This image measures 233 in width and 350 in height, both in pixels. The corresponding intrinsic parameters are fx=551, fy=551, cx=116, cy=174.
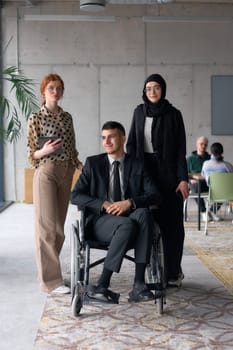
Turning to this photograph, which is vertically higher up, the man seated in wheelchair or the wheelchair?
the man seated in wheelchair

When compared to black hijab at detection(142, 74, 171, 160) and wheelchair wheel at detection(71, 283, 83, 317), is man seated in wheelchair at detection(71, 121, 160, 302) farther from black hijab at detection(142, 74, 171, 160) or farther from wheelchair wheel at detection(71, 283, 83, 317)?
black hijab at detection(142, 74, 171, 160)

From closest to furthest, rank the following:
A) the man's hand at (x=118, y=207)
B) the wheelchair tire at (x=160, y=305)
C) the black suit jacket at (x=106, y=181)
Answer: the wheelchair tire at (x=160, y=305) → the man's hand at (x=118, y=207) → the black suit jacket at (x=106, y=181)

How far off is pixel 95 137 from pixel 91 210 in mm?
6759

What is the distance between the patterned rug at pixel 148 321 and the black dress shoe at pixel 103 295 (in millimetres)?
48

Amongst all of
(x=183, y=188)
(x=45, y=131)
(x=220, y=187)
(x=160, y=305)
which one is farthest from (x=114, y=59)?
(x=160, y=305)

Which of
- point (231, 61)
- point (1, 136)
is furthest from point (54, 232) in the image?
point (231, 61)

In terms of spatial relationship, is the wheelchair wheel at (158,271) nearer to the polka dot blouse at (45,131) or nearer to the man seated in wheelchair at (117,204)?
the man seated in wheelchair at (117,204)

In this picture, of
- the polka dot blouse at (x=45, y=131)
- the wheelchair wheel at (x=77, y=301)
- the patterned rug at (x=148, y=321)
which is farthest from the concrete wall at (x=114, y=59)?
the wheelchair wheel at (x=77, y=301)

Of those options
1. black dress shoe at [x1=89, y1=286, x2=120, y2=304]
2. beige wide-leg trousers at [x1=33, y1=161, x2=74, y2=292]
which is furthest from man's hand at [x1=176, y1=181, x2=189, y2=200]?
black dress shoe at [x1=89, y1=286, x2=120, y2=304]

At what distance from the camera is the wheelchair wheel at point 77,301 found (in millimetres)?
3209

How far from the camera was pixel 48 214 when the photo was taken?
371cm

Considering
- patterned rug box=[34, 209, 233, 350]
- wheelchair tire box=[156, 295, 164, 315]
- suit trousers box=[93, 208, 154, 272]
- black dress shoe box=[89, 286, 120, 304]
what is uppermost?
suit trousers box=[93, 208, 154, 272]

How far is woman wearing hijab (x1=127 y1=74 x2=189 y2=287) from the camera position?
12.3ft

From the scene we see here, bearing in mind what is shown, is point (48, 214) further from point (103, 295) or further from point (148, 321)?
point (148, 321)
